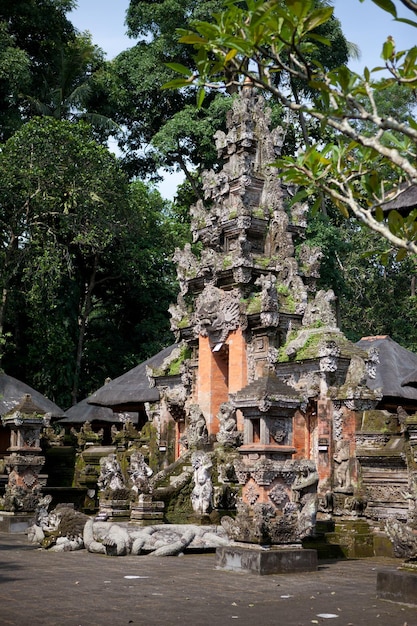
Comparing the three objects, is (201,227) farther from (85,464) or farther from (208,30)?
(208,30)

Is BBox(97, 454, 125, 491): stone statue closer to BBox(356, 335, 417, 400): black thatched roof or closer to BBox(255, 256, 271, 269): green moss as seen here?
BBox(255, 256, 271, 269): green moss

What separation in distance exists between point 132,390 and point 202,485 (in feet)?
36.6

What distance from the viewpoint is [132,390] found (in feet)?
89.6

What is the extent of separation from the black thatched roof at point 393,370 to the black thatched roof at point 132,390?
22.1 feet

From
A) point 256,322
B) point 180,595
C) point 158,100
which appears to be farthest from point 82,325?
point 180,595

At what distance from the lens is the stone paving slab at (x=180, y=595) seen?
8.45 m

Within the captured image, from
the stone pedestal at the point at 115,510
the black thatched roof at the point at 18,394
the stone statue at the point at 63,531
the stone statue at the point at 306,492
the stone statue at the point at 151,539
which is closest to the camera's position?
the stone statue at the point at 306,492

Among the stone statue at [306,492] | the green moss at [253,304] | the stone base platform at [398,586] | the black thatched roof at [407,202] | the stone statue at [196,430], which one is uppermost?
the green moss at [253,304]

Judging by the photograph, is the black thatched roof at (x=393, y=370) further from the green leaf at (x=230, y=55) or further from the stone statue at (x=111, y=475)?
the green leaf at (x=230, y=55)

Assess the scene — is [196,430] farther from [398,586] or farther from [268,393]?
[398,586]

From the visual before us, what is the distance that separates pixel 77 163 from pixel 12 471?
14.4 m

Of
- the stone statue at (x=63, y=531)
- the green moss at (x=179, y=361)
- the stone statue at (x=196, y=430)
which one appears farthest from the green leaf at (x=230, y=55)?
the green moss at (x=179, y=361)

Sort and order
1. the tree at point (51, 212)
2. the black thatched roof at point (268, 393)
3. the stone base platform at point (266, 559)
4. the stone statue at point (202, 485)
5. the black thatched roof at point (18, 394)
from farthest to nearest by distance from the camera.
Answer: the tree at point (51, 212)
the black thatched roof at point (18, 394)
the stone statue at point (202, 485)
the black thatched roof at point (268, 393)
the stone base platform at point (266, 559)

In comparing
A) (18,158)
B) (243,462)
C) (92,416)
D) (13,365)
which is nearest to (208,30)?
(243,462)
